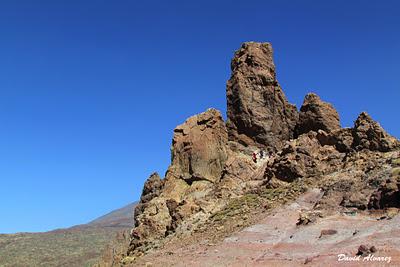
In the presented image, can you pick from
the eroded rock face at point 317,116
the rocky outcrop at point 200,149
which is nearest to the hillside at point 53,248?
the rocky outcrop at point 200,149

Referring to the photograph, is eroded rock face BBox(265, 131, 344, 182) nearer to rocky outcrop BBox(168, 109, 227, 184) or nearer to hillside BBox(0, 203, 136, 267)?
rocky outcrop BBox(168, 109, 227, 184)

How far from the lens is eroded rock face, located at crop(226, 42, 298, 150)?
4969 cm

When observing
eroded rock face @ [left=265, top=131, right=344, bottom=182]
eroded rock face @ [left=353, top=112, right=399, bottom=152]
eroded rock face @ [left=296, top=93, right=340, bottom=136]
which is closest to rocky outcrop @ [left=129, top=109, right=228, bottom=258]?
eroded rock face @ [left=265, top=131, right=344, bottom=182]

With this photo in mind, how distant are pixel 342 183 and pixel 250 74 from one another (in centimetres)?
1993

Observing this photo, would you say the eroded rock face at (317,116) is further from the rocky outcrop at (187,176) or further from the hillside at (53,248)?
the hillside at (53,248)

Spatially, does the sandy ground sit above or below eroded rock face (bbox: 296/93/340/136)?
below

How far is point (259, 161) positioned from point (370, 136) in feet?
40.8

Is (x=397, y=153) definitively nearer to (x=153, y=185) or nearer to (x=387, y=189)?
(x=387, y=189)

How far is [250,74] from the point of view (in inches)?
2008

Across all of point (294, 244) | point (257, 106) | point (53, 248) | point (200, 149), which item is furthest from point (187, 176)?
point (53, 248)

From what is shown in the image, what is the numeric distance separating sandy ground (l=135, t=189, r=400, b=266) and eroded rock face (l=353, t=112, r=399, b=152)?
532 centimetres

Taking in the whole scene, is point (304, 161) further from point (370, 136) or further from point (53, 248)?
point (53, 248)

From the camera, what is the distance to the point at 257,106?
1977 inches

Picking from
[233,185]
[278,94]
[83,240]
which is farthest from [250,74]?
[83,240]
